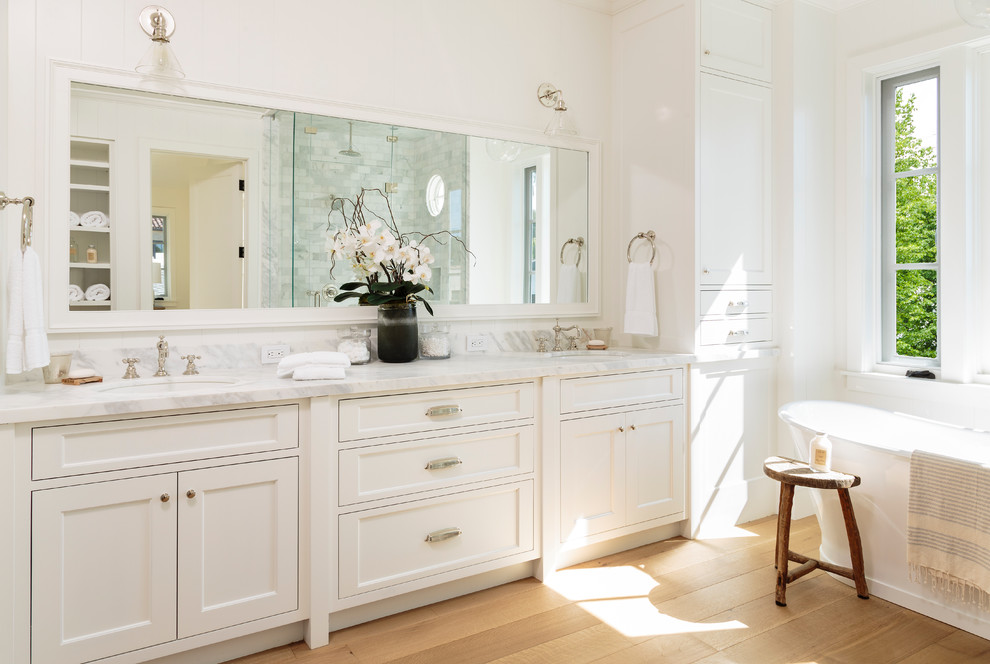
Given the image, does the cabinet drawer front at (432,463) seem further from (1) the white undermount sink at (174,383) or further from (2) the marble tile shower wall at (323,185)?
(2) the marble tile shower wall at (323,185)

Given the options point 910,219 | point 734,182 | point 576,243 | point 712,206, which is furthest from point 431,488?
point 910,219

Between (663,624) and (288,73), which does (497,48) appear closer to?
(288,73)

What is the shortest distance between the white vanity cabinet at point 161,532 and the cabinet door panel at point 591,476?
116 centimetres

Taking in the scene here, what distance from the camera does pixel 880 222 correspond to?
3.53 meters

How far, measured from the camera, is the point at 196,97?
2518mm

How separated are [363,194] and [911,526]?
8.17 ft

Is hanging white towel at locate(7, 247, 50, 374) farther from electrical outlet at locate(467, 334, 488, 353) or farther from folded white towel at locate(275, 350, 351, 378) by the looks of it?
electrical outlet at locate(467, 334, 488, 353)

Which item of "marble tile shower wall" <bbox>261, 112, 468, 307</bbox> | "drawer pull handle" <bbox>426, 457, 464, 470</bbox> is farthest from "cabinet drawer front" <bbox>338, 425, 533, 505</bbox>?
"marble tile shower wall" <bbox>261, 112, 468, 307</bbox>

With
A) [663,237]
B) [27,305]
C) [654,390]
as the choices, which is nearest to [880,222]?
[663,237]

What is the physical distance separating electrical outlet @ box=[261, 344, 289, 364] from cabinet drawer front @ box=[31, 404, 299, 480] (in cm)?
54

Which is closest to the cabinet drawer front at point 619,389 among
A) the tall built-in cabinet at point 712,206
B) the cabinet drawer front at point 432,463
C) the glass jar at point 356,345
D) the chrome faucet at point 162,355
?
the tall built-in cabinet at point 712,206

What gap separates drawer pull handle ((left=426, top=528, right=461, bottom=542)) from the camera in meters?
2.48

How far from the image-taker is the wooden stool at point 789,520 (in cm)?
249

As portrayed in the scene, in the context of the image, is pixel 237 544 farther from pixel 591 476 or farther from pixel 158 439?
pixel 591 476
